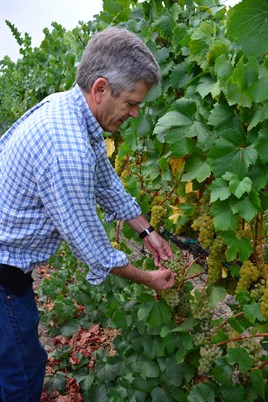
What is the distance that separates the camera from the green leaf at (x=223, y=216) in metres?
1.72

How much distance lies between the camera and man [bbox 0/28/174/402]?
1776 millimetres

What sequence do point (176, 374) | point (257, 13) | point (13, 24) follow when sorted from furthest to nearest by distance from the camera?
point (13, 24)
point (176, 374)
point (257, 13)

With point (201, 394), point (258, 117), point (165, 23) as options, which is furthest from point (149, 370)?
point (165, 23)

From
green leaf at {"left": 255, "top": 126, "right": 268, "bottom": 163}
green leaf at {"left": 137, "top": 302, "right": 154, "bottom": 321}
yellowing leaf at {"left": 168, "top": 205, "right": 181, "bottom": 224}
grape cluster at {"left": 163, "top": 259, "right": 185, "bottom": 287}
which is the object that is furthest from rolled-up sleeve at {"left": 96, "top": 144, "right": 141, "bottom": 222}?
green leaf at {"left": 255, "top": 126, "right": 268, "bottom": 163}

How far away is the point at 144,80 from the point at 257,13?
799 mm

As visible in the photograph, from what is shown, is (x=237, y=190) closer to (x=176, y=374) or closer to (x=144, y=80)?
(x=144, y=80)

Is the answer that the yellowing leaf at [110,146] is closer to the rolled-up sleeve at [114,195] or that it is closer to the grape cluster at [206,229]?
the rolled-up sleeve at [114,195]

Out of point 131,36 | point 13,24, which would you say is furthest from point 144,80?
point 13,24

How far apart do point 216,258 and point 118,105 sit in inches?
28.7

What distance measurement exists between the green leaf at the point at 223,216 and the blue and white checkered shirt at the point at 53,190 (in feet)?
1.47

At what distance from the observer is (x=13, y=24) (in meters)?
9.52

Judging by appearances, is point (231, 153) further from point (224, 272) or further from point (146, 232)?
point (146, 232)

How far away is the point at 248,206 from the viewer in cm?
168

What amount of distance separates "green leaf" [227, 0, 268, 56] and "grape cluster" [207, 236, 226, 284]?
888mm
